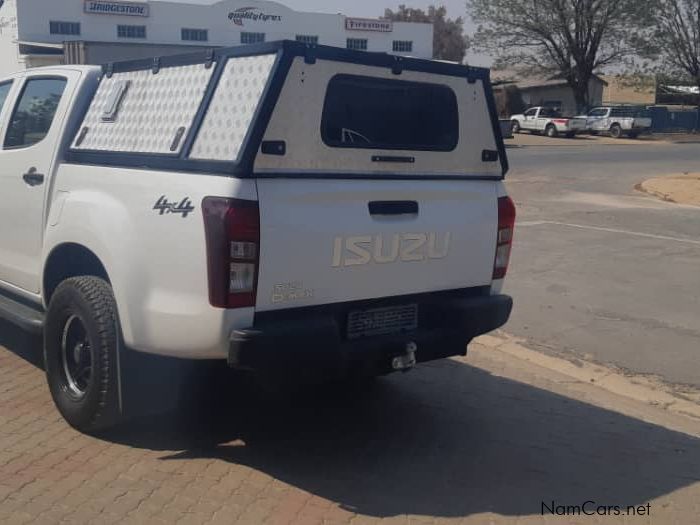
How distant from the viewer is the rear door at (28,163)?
5.15 metres

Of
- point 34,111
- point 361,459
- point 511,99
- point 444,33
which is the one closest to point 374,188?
point 361,459

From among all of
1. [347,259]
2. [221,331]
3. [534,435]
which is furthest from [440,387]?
[221,331]

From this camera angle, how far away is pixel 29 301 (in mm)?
5453

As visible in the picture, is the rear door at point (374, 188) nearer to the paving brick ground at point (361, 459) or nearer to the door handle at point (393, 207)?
the door handle at point (393, 207)

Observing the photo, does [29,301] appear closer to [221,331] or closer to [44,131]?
[44,131]

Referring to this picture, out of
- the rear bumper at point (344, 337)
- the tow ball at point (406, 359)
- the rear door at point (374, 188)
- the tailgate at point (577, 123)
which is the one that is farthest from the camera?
the tailgate at point (577, 123)

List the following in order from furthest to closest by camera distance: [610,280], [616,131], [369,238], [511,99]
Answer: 1. [511,99]
2. [616,131]
3. [610,280]
4. [369,238]

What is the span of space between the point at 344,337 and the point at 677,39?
186ft

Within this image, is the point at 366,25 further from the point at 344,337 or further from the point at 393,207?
the point at 344,337

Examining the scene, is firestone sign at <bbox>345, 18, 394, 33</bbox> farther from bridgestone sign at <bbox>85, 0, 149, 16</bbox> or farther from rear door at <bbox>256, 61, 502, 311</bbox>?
rear door at <bbox>256, 61, 502, 311</bbox>

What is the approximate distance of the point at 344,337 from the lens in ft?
14.3

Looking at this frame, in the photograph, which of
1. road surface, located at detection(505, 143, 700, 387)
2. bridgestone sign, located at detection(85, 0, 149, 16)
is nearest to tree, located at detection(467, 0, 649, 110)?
bridgestone sign, located at detection(85, 0, 149, 16)

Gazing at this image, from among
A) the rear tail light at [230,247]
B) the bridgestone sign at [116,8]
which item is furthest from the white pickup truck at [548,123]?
the rear tail light at [230,247]

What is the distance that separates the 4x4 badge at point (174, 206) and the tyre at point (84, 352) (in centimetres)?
65
